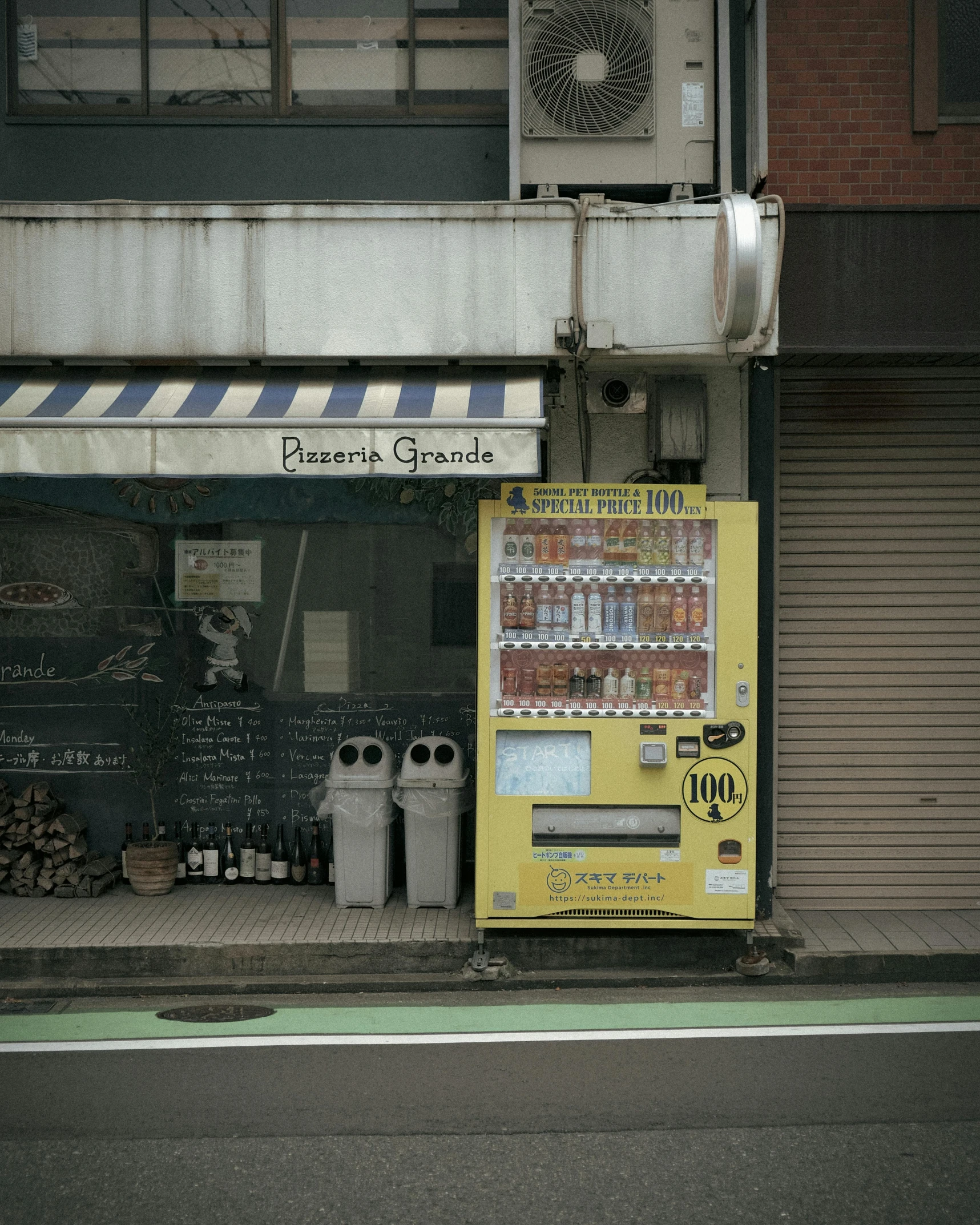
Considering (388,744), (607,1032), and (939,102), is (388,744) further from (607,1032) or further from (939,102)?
(939,102)

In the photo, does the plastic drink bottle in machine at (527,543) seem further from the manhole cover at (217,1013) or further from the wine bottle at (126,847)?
the wine bottle at (126,847)

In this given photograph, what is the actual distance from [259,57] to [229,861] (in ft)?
20.2

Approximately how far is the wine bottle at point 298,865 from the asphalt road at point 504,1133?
8.91ft

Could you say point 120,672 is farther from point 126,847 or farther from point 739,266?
point 739,266

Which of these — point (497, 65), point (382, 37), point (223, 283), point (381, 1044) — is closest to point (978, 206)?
point (497, 65)

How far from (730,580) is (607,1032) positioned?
2863 millimetres

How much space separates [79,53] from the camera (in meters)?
8.20

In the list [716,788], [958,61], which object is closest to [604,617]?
[716,788]

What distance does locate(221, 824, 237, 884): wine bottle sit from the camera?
8531mm

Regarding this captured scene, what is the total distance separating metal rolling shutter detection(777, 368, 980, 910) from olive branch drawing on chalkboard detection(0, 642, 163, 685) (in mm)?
4926

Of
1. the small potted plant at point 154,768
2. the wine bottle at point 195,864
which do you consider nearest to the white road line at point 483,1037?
the small potted plant at point 154,768

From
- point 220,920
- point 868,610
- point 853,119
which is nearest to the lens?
point 220,920

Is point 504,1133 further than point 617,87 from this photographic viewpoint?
No

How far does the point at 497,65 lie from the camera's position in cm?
811
